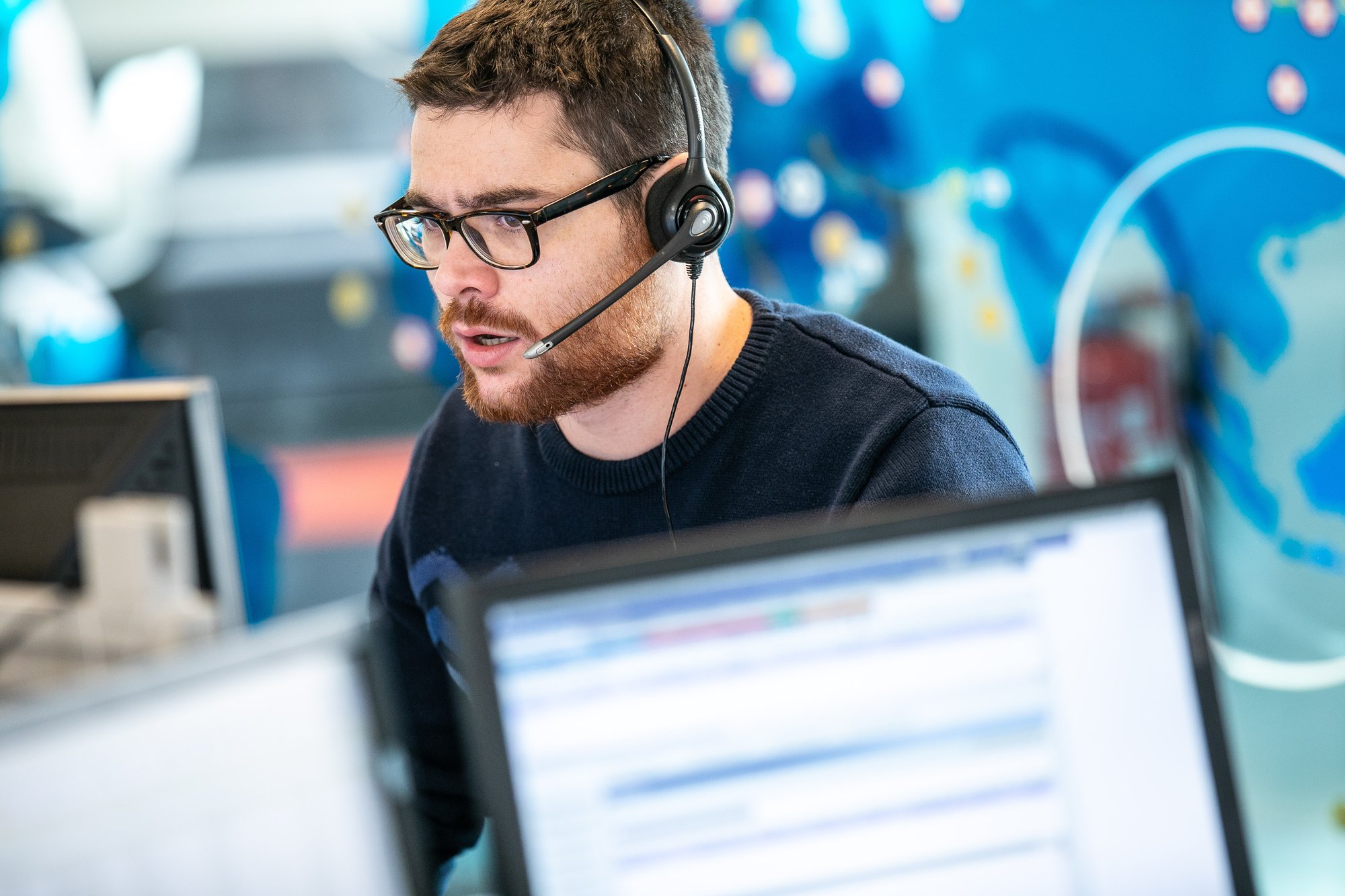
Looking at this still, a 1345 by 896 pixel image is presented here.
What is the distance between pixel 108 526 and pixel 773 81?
2.01 metres

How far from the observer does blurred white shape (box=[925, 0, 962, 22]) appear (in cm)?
228

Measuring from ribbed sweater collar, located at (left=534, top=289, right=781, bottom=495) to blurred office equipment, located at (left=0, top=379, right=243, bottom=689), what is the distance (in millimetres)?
454

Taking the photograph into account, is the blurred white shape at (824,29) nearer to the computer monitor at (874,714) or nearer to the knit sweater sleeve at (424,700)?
the knit sweater sleeve at (424,700)

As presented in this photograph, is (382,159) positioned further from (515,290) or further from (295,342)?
(515,290)

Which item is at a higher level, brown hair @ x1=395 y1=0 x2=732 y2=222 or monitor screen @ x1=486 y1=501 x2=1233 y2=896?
brown hair @ x1=395 y1=0 x2=732 y2=222

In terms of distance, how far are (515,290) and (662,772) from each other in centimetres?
72

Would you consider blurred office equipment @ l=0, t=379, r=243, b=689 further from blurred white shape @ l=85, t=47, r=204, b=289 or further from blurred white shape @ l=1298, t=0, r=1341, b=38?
blurred white shape @ l=85, t=47, r=204, b=289

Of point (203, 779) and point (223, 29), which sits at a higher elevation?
point (223, 29)

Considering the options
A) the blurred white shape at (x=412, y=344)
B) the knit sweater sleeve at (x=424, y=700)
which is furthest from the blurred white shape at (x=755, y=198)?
the knit sweater sleeve at (x=424, y=700)

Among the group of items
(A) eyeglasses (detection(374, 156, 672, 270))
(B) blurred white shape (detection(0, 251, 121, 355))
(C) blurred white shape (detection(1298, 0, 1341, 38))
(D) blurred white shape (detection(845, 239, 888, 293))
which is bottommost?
(A) eyeglasses (detection(374, 156, 672, 270))

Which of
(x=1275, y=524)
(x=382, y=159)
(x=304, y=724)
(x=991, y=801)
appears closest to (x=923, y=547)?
(x=991, y=801)

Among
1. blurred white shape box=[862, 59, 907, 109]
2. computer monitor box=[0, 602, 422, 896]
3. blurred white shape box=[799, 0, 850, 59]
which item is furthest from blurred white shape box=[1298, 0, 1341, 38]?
computer monitor box=[0, 602, 422, 896]

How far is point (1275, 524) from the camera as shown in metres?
1.98

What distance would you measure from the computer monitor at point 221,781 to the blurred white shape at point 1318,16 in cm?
188
